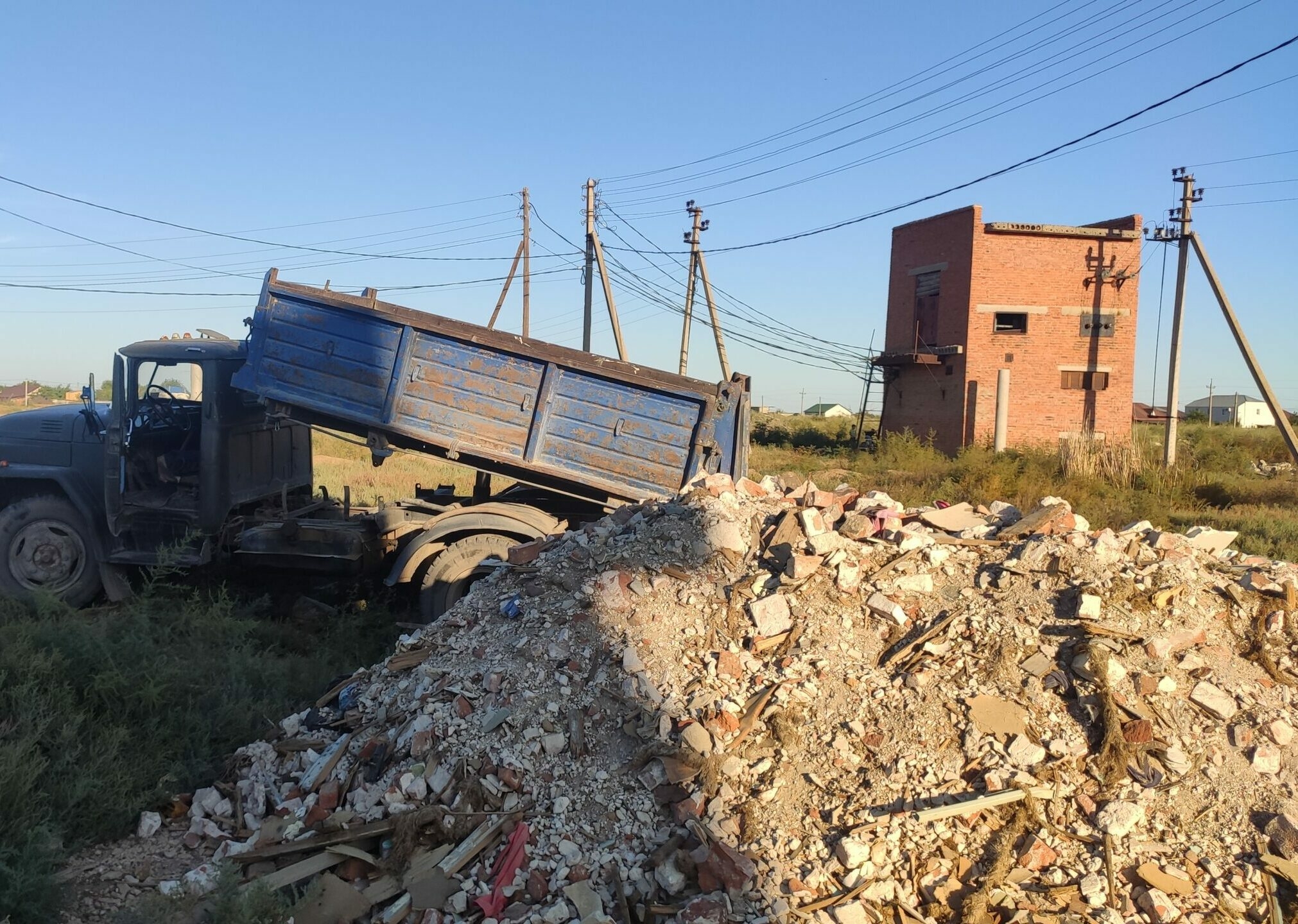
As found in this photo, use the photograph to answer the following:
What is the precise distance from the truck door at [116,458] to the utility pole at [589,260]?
50.3 ft

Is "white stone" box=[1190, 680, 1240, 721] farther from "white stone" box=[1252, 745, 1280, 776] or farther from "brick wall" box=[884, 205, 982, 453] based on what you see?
"brick wall" box=[884, 205, 982, 453]

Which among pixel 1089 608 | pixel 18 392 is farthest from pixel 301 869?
pixel 18 392

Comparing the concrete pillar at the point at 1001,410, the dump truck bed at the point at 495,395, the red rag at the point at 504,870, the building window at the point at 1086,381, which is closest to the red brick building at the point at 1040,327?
the building window at the point at 1086,381

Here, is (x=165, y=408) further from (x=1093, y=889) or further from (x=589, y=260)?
(x=589, y=260)

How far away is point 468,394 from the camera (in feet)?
22.5

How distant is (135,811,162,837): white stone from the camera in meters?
3.99

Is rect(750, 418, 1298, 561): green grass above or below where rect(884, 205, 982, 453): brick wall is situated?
below

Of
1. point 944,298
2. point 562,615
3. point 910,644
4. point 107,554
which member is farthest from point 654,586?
point 944,298

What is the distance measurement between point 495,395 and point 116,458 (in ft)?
10.2

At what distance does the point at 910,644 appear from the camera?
443 centimetres

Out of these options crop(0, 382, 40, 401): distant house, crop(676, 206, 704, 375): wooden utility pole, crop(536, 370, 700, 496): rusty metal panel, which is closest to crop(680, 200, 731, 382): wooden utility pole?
crop(676, 206, 704, 375): wooden utility pole

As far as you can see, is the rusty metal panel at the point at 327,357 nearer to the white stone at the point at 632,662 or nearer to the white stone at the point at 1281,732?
the white stone at the point at 632,662

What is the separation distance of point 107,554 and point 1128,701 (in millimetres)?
7268

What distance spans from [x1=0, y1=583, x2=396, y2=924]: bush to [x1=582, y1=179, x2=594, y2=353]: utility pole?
16700 mm
